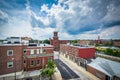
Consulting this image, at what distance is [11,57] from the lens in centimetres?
851

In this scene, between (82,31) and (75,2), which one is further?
(82,31)

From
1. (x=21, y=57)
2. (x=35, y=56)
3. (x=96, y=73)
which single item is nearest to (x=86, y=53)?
(x=96, y=73)

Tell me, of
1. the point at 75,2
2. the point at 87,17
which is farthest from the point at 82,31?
the point at 75,2

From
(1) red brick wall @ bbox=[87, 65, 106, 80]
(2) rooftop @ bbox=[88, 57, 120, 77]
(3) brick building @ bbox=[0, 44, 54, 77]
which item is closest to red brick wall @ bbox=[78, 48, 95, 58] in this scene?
(1) red brick wall @ bbox=[87, 65, 106, 80]

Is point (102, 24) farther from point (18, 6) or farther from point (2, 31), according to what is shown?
point (2, 31)

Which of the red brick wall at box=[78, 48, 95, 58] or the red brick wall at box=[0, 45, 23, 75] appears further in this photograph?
the red brick wall at box=[78, 48, 95, 58]

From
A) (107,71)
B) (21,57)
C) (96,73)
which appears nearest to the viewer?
(107,71)

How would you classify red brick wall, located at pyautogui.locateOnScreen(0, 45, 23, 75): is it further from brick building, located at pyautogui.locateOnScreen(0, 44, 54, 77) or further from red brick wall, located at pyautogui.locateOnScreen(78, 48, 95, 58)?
red brick wall, located at pyautogui.locateOnScreen(78, 48, 95, 58)

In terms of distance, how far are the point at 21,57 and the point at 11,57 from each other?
3.18 ft

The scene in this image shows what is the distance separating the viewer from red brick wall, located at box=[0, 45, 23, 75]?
793cm

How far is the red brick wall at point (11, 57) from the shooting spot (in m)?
7.93

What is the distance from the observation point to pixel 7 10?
25.6 ft

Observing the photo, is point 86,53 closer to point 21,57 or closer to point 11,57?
point 21,57

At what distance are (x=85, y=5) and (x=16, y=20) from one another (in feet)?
21.6
